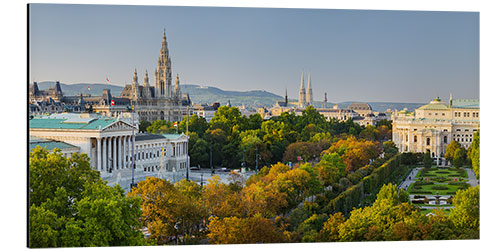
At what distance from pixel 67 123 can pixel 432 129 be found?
5297 centimetres

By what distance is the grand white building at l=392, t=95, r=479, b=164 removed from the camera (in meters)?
66.3

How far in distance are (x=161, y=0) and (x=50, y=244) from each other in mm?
11908

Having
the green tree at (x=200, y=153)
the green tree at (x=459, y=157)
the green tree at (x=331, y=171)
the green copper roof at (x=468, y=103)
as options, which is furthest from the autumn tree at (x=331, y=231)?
the green tree at (x=200, y=153)

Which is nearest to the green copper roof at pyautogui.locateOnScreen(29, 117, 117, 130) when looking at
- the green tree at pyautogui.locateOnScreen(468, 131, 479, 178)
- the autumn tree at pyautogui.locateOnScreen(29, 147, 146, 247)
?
the autumn tree at pyautogui.locateOnScreen(29, 147, 146, 247)

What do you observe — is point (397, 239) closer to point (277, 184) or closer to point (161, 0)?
point (277, 184)

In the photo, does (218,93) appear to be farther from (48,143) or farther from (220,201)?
(220,201)

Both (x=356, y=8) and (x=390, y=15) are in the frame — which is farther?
(x=390, y=15)

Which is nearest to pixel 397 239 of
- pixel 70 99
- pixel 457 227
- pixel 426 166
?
pixel 457 227

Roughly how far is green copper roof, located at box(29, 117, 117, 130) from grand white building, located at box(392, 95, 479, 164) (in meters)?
31.9

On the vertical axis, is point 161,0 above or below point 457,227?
Answer: above

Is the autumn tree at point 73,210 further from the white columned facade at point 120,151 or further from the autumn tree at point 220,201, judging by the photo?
the white columned facade at point 120,151

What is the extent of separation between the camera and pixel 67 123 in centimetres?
4959

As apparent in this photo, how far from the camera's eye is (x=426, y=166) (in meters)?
71.1

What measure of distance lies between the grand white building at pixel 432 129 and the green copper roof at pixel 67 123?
31937 millimetres
